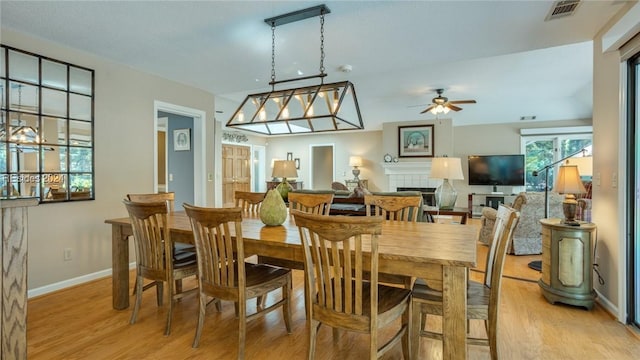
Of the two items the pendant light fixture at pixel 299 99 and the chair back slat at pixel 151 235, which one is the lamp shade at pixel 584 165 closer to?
the pendant light fixture at pixel 299 99

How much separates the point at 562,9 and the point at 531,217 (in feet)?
9.00

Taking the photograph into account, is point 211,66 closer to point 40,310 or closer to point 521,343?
point 40,310

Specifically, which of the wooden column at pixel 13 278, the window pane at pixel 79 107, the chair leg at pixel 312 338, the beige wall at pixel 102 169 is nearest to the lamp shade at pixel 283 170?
the beige wall at pixel 102 169

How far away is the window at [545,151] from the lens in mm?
7402

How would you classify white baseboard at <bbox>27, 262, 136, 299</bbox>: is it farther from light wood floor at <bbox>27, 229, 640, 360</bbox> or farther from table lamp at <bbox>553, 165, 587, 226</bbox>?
table lamp at <bbox>553, 165, 587, 226</bbox>

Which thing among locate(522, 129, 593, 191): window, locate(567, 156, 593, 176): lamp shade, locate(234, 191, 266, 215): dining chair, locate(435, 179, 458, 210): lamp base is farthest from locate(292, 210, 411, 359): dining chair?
locate(522, 129, 593, 191): window

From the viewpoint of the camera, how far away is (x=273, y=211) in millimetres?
2426

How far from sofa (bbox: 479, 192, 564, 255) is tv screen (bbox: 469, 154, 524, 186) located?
3366mm

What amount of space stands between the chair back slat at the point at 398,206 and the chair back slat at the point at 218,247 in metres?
1.27

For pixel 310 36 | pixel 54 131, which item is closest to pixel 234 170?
pixel 54 131

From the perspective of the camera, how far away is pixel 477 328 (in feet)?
7.96

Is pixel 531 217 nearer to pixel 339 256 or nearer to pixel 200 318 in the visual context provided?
pixel 339 256

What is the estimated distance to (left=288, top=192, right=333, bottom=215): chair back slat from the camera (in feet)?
9.59

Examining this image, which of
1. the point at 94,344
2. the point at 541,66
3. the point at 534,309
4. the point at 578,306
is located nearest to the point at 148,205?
the point at 94,344
